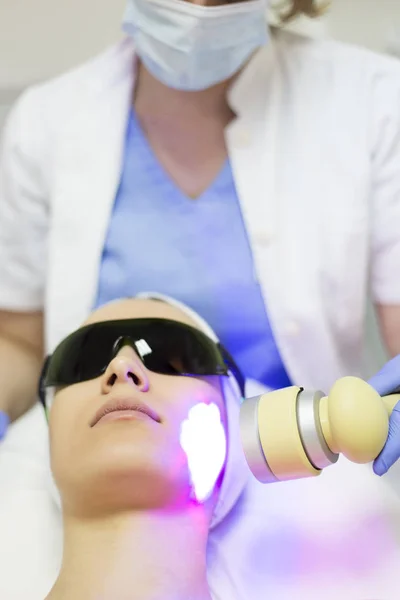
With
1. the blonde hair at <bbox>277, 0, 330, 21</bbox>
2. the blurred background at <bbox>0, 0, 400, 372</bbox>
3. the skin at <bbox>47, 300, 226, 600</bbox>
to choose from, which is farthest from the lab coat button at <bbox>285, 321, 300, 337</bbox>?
the blurred background at <bbox>0, 0, 400, 372</bbox>

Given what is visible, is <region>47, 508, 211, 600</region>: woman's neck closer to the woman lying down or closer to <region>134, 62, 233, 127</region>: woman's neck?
the woman lying down

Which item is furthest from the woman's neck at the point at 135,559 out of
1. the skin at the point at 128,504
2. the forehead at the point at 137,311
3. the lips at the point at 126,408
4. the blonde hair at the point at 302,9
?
the blonde hair at the point at 302,9

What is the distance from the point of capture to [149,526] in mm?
749

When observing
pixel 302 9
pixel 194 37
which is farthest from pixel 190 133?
pixel 302 9

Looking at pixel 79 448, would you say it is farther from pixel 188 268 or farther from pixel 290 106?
pixel 290 106

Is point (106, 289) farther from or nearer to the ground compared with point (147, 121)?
nearer to the ground

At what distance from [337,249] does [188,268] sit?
23cm

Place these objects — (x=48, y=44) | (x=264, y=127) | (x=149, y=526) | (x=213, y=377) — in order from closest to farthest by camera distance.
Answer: (x=149, y=526) → (x=213, y=377) → (x=264, y=127) → (x=48, y=44)

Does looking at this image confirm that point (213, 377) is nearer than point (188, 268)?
Yes

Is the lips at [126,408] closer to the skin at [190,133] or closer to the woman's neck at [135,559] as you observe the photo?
the woman's neck at [135,559]

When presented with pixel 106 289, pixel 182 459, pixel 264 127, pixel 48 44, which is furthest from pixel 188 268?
pixel 48 44

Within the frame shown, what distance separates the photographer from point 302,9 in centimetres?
110

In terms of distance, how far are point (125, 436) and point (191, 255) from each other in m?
0.36

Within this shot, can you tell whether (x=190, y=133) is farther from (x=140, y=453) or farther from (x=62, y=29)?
(x=62, y=29)
